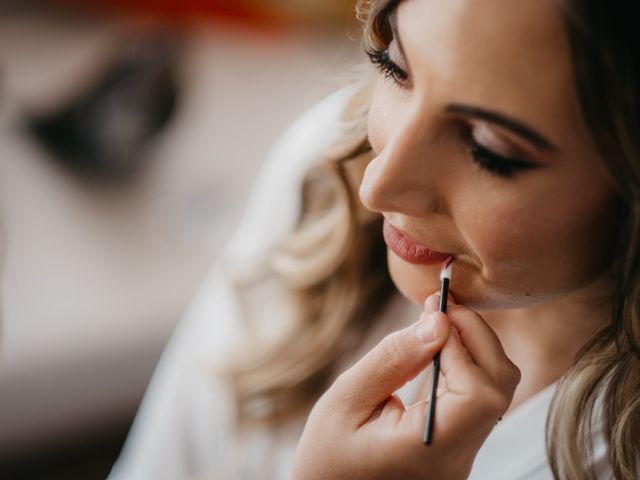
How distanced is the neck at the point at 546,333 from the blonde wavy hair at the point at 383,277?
0.26 feet

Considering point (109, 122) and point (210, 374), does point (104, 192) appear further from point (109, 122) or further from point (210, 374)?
point (210, 374)

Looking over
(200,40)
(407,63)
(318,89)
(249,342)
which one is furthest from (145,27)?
(407,63)

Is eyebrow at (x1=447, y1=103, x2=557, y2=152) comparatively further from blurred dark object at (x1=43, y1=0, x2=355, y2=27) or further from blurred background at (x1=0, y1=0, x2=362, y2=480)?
blurred dark object at (x1=43, y1=0, x2=355, y2=27)

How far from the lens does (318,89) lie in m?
1.88

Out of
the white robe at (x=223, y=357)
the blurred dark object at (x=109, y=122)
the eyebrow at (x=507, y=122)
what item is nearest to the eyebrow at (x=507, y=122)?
the eyebrow at (x=507, y=122)

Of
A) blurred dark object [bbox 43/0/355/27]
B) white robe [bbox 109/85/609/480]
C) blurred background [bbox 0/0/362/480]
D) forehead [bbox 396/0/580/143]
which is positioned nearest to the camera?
forehead [bbox 396/0/580/143]

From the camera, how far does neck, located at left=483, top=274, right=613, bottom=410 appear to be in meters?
0.76

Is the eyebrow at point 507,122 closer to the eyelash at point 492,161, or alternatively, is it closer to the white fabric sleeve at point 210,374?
the eyelash at point 492,161

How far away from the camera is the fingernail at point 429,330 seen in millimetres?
592

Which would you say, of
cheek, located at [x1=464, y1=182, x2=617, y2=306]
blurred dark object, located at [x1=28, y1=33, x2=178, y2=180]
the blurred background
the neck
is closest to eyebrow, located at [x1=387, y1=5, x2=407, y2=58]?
cheek, located at [x1=464, y1=182, x2=617, y2=306]

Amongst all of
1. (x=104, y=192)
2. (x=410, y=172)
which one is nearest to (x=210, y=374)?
(x=410, y=172)

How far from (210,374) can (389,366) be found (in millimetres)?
482

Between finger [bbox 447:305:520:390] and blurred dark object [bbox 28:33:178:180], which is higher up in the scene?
blurred dark object [bbox 28:33:178:180]

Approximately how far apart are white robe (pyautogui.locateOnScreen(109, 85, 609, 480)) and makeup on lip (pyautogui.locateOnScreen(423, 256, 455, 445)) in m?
0.33
